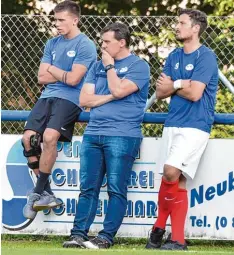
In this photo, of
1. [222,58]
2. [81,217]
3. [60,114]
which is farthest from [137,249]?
[222,58]

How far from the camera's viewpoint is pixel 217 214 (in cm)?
A: 1052

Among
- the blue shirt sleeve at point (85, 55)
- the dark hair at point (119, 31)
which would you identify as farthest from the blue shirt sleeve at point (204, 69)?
the blue shirt sleeve at point (85, 55)

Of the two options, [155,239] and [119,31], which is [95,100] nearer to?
[119,31]

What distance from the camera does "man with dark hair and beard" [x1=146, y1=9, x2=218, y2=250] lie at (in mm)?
9852

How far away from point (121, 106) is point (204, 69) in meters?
0.81

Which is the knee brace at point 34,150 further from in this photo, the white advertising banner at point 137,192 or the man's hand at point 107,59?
the man's hand at point 107,59

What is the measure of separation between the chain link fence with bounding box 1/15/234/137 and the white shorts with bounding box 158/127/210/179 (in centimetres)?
146

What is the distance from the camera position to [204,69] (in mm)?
9805

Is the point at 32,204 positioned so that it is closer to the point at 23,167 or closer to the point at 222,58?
the point at 23,167

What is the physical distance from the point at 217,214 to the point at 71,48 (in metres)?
2.00

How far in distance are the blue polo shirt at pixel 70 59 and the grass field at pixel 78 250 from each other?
4.41ft

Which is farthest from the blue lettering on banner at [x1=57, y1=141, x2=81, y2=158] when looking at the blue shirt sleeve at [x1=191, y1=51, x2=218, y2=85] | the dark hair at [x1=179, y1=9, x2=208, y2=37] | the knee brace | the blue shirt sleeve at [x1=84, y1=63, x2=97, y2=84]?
the dark hair at [x1=179, y1=9, x2=208, y2=37]

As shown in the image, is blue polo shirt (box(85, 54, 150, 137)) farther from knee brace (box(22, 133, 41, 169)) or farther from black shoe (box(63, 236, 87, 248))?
black shoe (box(63, 236, 87, 248))

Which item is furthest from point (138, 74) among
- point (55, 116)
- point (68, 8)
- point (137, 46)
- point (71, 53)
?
point (137, 46)
